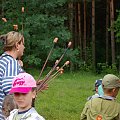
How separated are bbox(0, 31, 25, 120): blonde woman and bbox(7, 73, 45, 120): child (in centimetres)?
77

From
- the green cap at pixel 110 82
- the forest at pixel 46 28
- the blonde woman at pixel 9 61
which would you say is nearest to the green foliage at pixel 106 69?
the forest at pixel 46 28

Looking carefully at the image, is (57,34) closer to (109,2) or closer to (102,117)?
(109,2)

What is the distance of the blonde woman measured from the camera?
3.94m

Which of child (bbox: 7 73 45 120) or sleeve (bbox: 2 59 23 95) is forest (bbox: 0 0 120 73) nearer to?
sleeve (bbox: 2 59 23 95)

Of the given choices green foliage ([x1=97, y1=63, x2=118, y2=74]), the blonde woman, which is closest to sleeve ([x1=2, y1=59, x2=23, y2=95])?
the blonde woman

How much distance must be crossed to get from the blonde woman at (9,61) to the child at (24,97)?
77cm

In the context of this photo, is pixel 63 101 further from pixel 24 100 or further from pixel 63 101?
pixel 24 100

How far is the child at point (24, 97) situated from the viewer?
307 cm

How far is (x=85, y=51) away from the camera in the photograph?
2842cm

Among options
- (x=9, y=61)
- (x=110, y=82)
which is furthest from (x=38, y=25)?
(x=9, y=61)

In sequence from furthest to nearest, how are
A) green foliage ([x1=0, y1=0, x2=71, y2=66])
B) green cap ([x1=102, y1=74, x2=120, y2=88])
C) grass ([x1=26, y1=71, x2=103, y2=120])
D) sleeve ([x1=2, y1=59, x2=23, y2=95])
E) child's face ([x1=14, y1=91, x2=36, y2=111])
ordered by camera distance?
green foliage ([x1=0, y1=0, x2=71, y2=66]) < grass ([x1=26, y1=71, x2=103, y2=120]) < green cap ([x1=102, y1=74, x2=120, y2=88]) < sleeve ([x1=2, y1=59, x2=23, y2=95]) < child's face ([x1=14, y1=91, x2=36, y2=111])

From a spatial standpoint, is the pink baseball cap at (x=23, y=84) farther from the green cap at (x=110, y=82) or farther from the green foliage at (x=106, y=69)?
the green foliage at (x=106, y=69)

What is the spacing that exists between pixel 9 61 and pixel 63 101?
820 centimetres

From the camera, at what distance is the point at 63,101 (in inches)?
479
